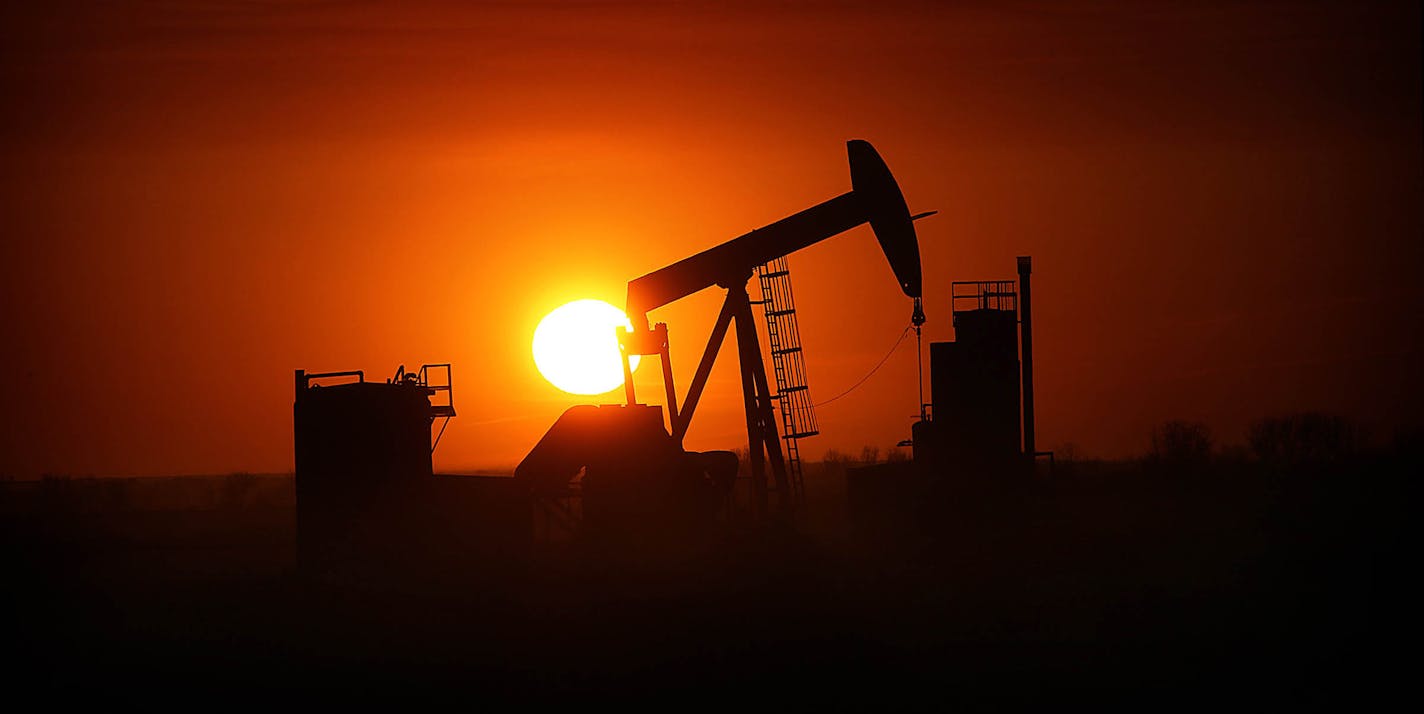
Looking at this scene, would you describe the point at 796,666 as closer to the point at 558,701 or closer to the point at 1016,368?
the point at 558,701

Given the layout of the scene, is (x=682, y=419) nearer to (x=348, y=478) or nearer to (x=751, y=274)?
(x=751, y=274)

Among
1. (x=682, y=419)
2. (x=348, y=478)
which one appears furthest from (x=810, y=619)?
(x=348, y=478)

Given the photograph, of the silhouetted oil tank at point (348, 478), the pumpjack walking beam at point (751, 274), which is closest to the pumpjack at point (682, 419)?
the pumpjack walking beam at point (751, 274)

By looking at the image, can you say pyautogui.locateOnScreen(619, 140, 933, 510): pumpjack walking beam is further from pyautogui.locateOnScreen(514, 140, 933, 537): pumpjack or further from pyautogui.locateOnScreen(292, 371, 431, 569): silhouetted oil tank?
pyautogui.locateOnScreen(292, 371, 431, 569): silhouetted oil tank

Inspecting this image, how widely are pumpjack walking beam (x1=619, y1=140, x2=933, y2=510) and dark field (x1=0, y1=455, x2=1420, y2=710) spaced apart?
2.45m

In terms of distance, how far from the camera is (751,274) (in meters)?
27.4

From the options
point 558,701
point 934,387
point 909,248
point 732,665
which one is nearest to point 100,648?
point 558,701

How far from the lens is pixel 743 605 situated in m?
22.2

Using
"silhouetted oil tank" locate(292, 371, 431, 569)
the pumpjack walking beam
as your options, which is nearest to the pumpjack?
the pumpjack walking beam

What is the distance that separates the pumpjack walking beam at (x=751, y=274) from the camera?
26.2 meters

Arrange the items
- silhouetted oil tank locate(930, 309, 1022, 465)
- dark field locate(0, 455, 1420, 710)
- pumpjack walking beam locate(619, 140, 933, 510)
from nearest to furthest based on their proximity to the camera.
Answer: dark field locate(0, 455, 1420, 710) → pumpjack walking beam locate(619, 140, 933, 510) → silhouetted oil tank locate(930, 309, 1022, 465)

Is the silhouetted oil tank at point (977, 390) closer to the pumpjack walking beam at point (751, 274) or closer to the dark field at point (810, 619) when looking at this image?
the dark field at point (810, 619)

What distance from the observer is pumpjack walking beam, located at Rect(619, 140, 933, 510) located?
26.2m

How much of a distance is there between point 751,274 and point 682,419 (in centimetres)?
311
